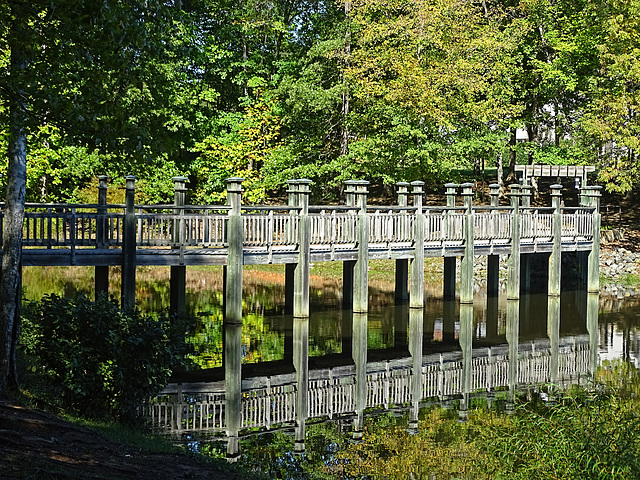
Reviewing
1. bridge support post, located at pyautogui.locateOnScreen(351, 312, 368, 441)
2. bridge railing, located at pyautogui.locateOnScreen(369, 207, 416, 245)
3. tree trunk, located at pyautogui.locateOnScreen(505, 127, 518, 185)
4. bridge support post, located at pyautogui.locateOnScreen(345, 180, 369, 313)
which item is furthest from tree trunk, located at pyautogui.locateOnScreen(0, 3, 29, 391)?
tree trunk, located at pyautogui.locateOnScreen(505, 127, 518, 185)

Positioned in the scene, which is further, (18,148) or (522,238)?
(522,238)

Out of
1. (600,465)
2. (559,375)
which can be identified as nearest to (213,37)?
(559,375)

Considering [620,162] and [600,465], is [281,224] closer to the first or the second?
[600,465]

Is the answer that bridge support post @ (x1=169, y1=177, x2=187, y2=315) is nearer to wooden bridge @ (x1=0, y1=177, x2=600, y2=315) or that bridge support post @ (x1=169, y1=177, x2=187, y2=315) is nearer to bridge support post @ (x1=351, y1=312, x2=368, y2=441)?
wooden bridge @ (x1=0, y1=177, x2=600, y2=315)

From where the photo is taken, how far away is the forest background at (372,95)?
30.6 meters

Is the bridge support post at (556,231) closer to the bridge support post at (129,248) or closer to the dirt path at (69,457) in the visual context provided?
the bridge support post at (129,248)

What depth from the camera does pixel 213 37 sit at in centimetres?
3628

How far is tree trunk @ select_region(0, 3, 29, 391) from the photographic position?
10.1m

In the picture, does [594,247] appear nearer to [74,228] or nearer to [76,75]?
[74,228]

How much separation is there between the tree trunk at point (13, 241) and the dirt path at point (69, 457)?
124cm

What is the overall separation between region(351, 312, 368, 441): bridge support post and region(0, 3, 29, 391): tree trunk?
15.1 ft

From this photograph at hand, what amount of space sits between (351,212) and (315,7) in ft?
72.0

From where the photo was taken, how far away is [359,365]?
17.1 meters

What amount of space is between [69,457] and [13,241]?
385cm
